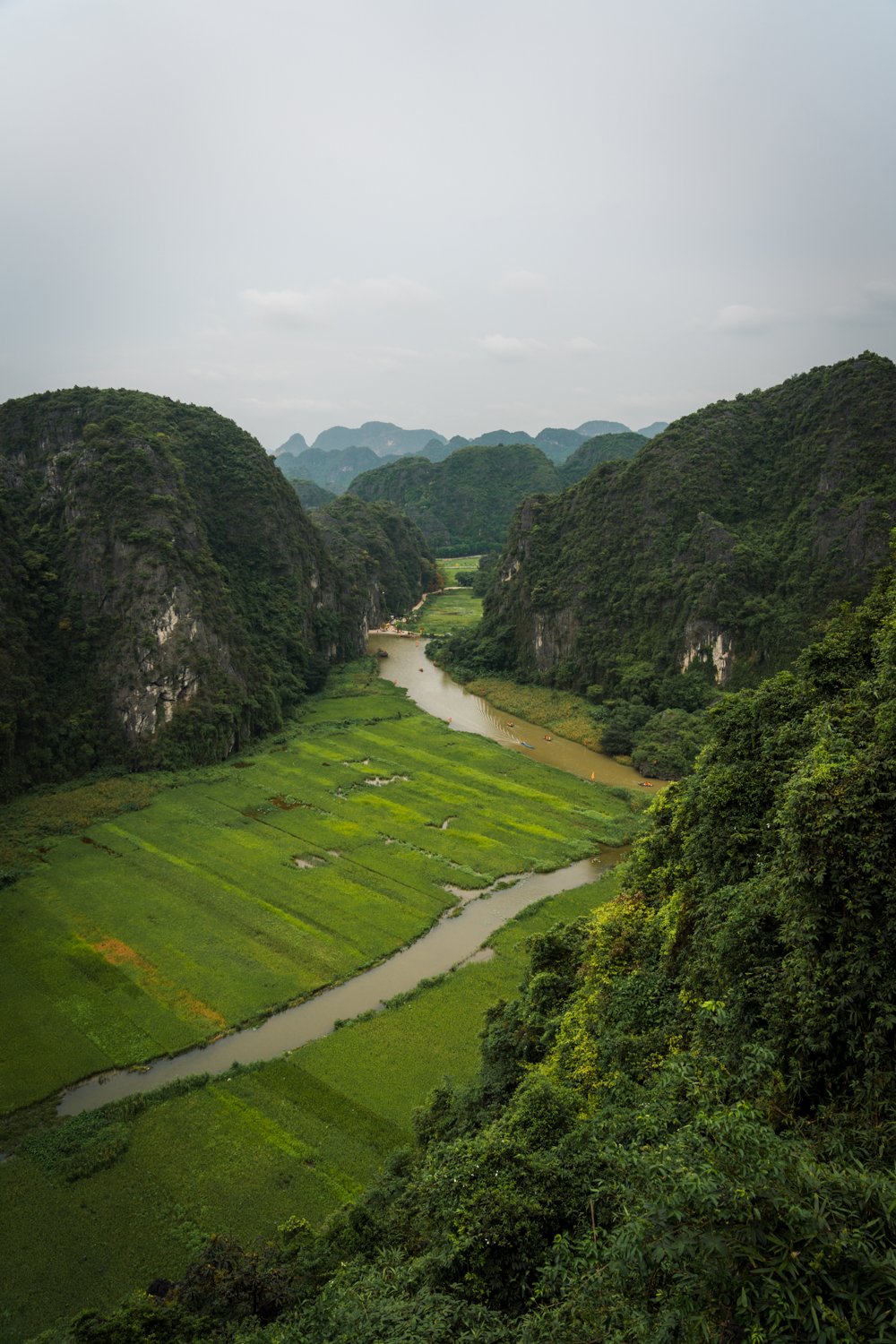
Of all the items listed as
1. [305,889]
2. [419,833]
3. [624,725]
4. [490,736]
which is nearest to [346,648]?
[490,736]

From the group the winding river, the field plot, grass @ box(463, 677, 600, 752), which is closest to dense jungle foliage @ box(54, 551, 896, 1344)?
the winding river

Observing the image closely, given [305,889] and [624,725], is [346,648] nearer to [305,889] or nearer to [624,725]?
[624,725]

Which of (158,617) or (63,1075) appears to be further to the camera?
(158,617)

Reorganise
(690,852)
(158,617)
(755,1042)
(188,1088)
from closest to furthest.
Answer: (755,1042) < (690,852) < (188,1088) < (158,617)

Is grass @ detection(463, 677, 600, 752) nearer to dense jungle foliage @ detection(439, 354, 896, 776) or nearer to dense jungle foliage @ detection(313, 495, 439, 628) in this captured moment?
dense jungle foliage @ detection(439, 354, 896, 776)

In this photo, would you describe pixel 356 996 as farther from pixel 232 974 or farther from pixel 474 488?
pixel 474 488
